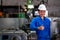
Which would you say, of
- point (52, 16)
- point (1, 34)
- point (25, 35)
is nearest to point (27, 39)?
Result: point (25, 35)

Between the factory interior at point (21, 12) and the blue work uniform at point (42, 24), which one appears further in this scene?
the factory interior at point (21, 12)

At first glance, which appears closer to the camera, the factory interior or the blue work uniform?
the blue work uniform

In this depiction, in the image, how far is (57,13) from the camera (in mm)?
4629

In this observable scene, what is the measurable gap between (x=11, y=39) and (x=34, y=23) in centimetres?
103

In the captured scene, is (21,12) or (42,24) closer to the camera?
(42,24)

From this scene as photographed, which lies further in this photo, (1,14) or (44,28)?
(1,14)

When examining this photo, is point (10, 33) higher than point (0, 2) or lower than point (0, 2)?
lower

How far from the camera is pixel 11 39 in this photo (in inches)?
161

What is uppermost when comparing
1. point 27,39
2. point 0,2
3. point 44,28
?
point 0,2

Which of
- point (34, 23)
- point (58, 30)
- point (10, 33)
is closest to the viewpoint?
point (34, 23)

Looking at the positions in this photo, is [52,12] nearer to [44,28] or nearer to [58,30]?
[58,30]

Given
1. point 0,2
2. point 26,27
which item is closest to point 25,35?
point 26,27

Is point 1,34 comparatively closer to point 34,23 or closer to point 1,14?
point 1,14

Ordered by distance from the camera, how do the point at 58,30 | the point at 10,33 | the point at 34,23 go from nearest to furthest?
1. the point at 34,23
2. the point at 10,33
3. the point at 58,30
